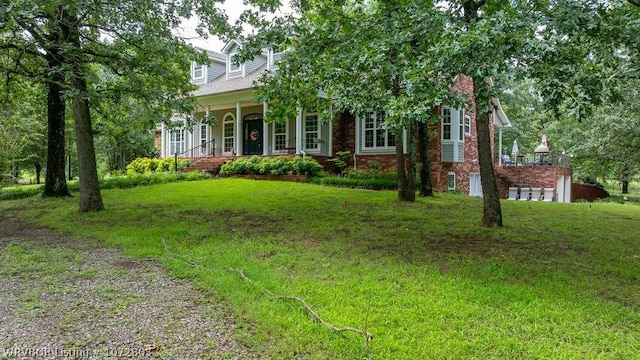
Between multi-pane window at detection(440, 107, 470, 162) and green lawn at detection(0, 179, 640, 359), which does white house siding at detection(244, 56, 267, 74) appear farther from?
green lawn at detection(0, 179, 640, 359)

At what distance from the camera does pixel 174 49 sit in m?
8.47

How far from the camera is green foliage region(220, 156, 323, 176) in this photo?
15.4 meters

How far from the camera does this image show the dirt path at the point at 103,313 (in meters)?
3.01

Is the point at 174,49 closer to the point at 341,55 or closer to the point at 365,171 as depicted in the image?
the point at 341,55

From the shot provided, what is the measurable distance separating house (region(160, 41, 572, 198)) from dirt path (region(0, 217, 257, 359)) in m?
9.20

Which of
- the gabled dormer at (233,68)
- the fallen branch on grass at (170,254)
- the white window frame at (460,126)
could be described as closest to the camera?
the fallen branch on grass at (170,254)

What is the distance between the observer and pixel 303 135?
17.3 m

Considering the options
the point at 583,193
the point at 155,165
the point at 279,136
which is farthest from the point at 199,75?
the point at 583,193

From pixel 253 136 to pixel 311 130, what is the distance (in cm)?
380

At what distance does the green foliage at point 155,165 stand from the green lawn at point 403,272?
359 inches

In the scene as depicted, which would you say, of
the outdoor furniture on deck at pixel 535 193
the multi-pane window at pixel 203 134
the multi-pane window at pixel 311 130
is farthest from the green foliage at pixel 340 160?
the outdoor furniture on deck at pixel 535 193

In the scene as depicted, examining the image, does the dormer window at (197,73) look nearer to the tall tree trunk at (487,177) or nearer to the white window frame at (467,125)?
the white window frame at (467,125)

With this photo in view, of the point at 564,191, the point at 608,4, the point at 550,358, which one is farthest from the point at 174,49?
the point at 564,191

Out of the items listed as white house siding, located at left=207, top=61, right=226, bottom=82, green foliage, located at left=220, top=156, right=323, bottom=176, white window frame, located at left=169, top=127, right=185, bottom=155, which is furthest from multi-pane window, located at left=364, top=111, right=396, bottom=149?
white window frame, located at left=169, top=127, right=185, bottom=155
